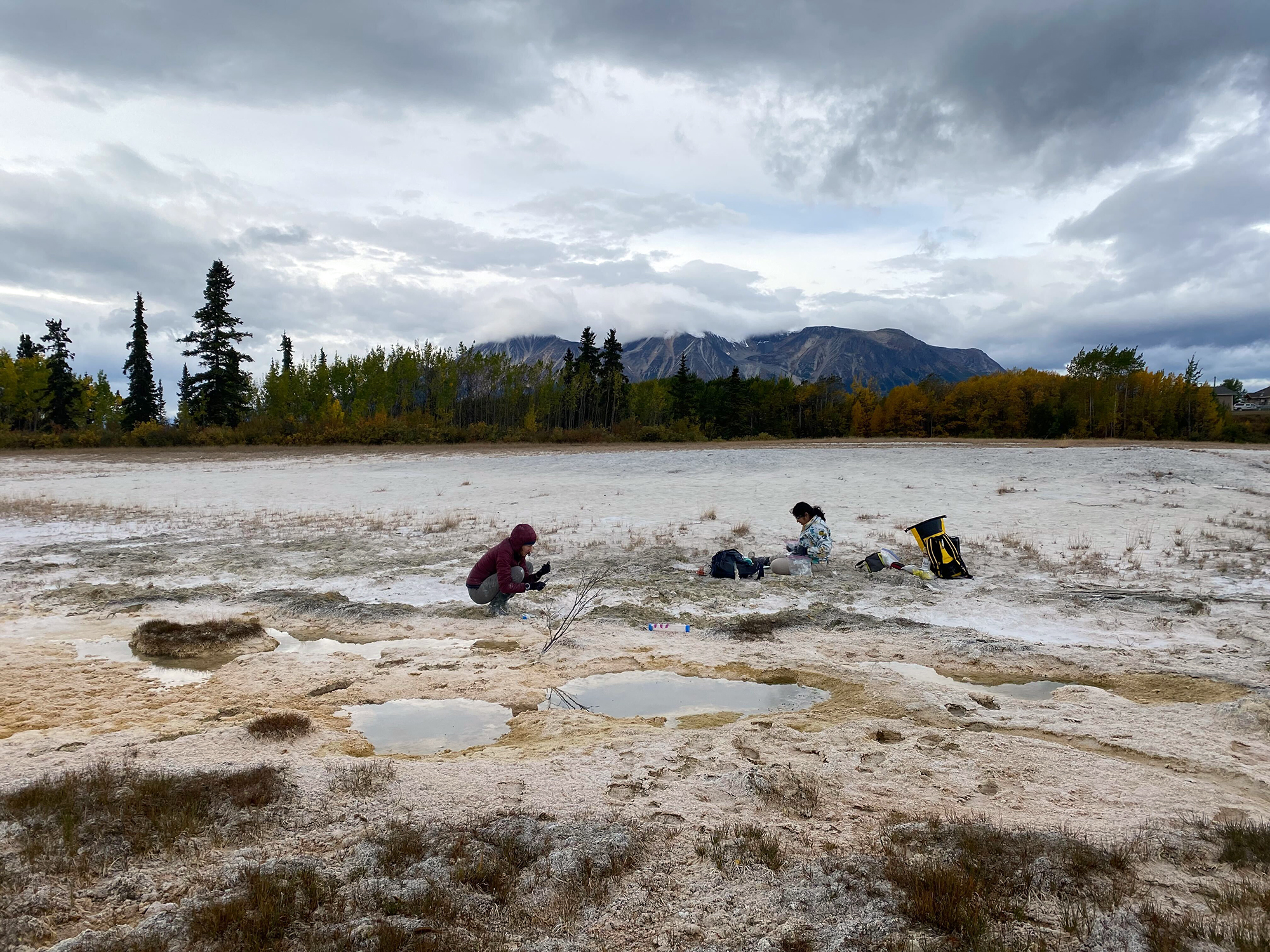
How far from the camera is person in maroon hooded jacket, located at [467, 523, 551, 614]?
382 inches

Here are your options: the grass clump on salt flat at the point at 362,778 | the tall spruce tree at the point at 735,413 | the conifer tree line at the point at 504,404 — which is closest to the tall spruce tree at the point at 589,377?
the conifer tree line at the point at 504,404

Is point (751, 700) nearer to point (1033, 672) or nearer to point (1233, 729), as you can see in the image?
point (1033, 672)

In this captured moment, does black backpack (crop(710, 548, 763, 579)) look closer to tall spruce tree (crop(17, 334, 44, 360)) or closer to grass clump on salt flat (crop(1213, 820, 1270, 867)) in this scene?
grass clump on salt flat (crop(1213, 820, 1270, 867))

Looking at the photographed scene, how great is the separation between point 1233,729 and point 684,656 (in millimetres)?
4986

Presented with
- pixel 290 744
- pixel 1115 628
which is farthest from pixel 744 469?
pixel 290 744

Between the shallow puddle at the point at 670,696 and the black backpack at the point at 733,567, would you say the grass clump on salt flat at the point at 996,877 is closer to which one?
the shallow puddle at the point at 670,696

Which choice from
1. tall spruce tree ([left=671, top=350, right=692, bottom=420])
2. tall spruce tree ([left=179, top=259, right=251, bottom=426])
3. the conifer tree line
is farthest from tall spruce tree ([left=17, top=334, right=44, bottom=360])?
tall spruce tree ([left=671, top=350, right=692, bottom=420])

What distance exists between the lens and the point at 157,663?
7762 millimetres

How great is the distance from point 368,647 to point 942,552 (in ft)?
28.8

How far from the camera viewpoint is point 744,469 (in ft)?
95.6

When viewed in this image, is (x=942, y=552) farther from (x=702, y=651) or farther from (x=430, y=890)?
(x=430, y=890)

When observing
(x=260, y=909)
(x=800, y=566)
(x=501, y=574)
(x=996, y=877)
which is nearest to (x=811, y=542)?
(x=800, y=566)

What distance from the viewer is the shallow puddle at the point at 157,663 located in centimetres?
729

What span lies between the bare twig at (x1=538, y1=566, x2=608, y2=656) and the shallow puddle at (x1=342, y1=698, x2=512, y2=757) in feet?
5.07
